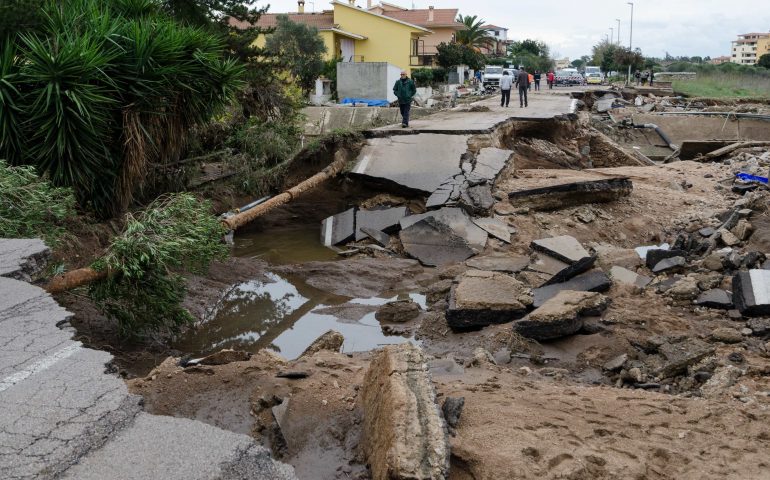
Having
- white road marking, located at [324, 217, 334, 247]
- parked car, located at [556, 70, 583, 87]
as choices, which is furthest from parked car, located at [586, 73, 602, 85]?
white road marking, located at [324, 217, 334, 247]

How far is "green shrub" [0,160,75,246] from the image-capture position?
711cm

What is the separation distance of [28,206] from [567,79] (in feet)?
160

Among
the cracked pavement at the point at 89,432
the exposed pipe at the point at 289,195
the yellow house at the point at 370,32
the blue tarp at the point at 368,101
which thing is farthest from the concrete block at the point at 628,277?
the yellow house at the point at 370,32

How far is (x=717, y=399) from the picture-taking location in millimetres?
5141

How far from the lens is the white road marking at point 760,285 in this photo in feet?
23.5

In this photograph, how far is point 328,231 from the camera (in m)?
12.2

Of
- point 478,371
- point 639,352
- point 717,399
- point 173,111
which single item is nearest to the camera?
point 717,399

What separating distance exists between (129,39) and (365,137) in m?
5.95

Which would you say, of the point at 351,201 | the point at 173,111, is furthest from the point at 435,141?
the point at 173,111

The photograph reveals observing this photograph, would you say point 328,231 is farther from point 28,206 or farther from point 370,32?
point 370,32

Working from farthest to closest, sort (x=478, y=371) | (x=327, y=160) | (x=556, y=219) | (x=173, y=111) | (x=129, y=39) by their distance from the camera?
(x=327, y=160) → (x=556, y=219) → (x=173, y=111) → (x=129, y=39) → (x=478, y=371)

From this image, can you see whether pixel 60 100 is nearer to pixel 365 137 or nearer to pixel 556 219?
pixel 365 137

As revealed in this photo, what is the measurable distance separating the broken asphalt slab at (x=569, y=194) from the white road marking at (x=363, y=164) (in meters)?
2.72

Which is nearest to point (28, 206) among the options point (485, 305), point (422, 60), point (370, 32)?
point (485, 305)
